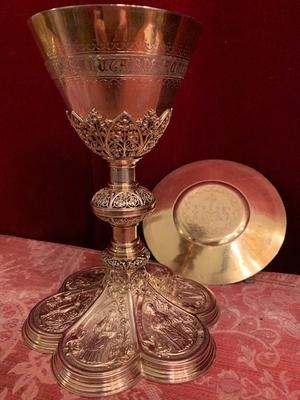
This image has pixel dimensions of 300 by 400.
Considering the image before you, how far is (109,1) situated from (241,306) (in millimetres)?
814

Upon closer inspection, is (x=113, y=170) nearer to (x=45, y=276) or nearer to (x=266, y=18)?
(x=45, y=276)

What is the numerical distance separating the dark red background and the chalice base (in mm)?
385

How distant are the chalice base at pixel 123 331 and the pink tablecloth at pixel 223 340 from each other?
22mm

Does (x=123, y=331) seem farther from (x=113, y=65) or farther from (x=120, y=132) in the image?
(x=113, y=65)

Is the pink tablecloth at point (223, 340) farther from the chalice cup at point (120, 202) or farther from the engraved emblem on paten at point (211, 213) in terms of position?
the engraved emblem on paten at point (211, 213)

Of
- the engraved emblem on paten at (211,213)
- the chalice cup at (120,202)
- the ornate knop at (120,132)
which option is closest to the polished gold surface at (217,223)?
the engraved emblem on paten at (211,213)

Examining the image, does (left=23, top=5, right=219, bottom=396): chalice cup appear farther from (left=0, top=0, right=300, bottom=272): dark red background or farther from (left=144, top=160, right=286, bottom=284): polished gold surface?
(left=0, top=0, right=300, bottom=272): dark red background

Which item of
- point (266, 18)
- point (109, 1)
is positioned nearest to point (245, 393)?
point (266, 18)

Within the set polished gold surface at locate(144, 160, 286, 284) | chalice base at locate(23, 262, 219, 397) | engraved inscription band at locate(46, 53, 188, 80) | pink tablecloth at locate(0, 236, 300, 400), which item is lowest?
pink tablecloth at locate(0, 236, 300, 400)

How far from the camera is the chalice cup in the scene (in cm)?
56

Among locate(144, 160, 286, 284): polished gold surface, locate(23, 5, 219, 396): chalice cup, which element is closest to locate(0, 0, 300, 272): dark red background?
locate(144, 160, 286, 284): polished gold surface

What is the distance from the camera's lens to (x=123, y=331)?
2.35 ft

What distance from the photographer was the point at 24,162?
115 centimetres

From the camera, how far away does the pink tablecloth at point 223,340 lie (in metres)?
0.63
